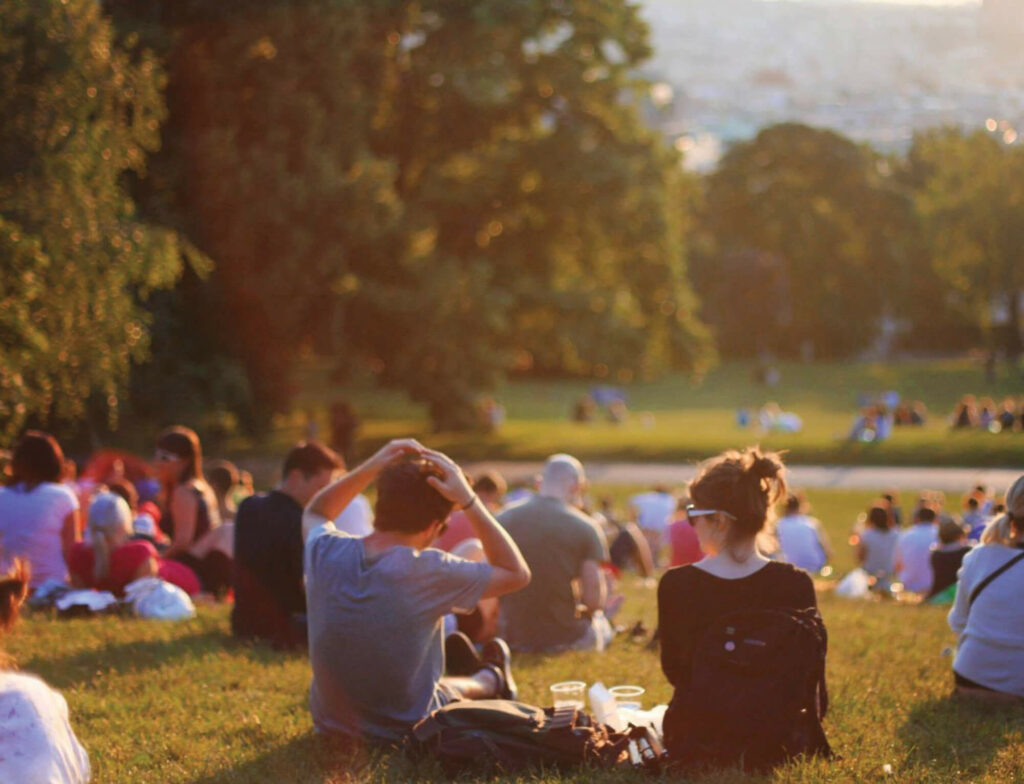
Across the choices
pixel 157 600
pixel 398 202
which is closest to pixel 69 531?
pixel 157 600

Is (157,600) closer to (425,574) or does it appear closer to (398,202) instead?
(425,574)

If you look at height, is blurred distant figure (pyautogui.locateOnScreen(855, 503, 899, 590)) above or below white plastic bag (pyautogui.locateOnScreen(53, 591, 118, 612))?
below

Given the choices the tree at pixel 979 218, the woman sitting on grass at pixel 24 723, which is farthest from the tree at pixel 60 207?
the tree at pixel 979 218

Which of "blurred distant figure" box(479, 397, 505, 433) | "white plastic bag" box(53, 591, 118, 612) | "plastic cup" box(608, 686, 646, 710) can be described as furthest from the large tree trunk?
"plastic cup" box(608, 686, 646, 710)

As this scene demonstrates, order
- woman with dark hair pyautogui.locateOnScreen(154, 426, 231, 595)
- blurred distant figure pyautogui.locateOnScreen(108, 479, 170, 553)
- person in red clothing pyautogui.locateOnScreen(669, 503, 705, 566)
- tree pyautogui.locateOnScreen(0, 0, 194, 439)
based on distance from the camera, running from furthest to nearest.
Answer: person in red clothing pyautogui.locateOnScreen(669, 503, 705, 566), tree pyautogui.locateOnScreen(0, 0, 194, 439), blurred distant figure pyautogui.locateOnScreen(108, 479, 170, 553), woman with dark hair pyautogui.locateOnScreen(154, 426, 231, 595)

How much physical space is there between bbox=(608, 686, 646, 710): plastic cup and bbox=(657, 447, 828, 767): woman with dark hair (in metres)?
1.05

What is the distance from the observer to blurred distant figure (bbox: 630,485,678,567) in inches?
626

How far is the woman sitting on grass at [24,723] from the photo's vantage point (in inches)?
150

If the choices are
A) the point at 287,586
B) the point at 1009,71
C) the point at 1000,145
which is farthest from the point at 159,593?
the point at 1000,145

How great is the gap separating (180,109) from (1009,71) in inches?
610

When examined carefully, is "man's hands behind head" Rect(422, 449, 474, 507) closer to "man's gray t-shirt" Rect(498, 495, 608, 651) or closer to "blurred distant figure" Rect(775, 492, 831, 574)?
"man's gray t-shirt" Rect(498, 495, 608, 651)

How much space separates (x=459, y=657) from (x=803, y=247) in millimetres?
71064

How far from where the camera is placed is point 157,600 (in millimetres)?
9102

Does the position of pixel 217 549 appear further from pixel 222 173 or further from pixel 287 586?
pixel 222 173
